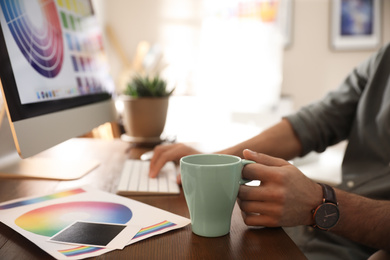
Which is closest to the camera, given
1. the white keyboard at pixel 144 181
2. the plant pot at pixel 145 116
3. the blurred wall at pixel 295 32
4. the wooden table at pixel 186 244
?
the wooden table at pixel 186 244

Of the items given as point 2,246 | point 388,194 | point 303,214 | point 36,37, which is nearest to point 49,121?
point 36,37

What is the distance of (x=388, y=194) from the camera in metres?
0.78

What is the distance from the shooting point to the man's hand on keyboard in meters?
0.75

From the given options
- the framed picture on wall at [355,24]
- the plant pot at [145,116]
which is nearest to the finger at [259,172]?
the plant pot at [145,116]

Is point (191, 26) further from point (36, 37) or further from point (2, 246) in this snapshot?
point (2, 246)

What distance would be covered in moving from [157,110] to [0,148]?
18.1 inches

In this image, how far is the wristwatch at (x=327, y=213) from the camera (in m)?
0.53

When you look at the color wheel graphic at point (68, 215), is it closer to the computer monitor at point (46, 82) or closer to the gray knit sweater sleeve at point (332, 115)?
the computer monitor at point (46, 82)

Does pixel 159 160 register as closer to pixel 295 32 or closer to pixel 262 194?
pixel 262 194

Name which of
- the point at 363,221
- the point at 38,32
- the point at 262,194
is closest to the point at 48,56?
the point at 38,32

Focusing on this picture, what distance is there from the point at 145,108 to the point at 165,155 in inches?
13.8

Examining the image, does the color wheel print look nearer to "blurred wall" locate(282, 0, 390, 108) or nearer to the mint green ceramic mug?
the mint green ceramic mug

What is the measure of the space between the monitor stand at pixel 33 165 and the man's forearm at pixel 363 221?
514 mm

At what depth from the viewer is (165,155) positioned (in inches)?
30.1
